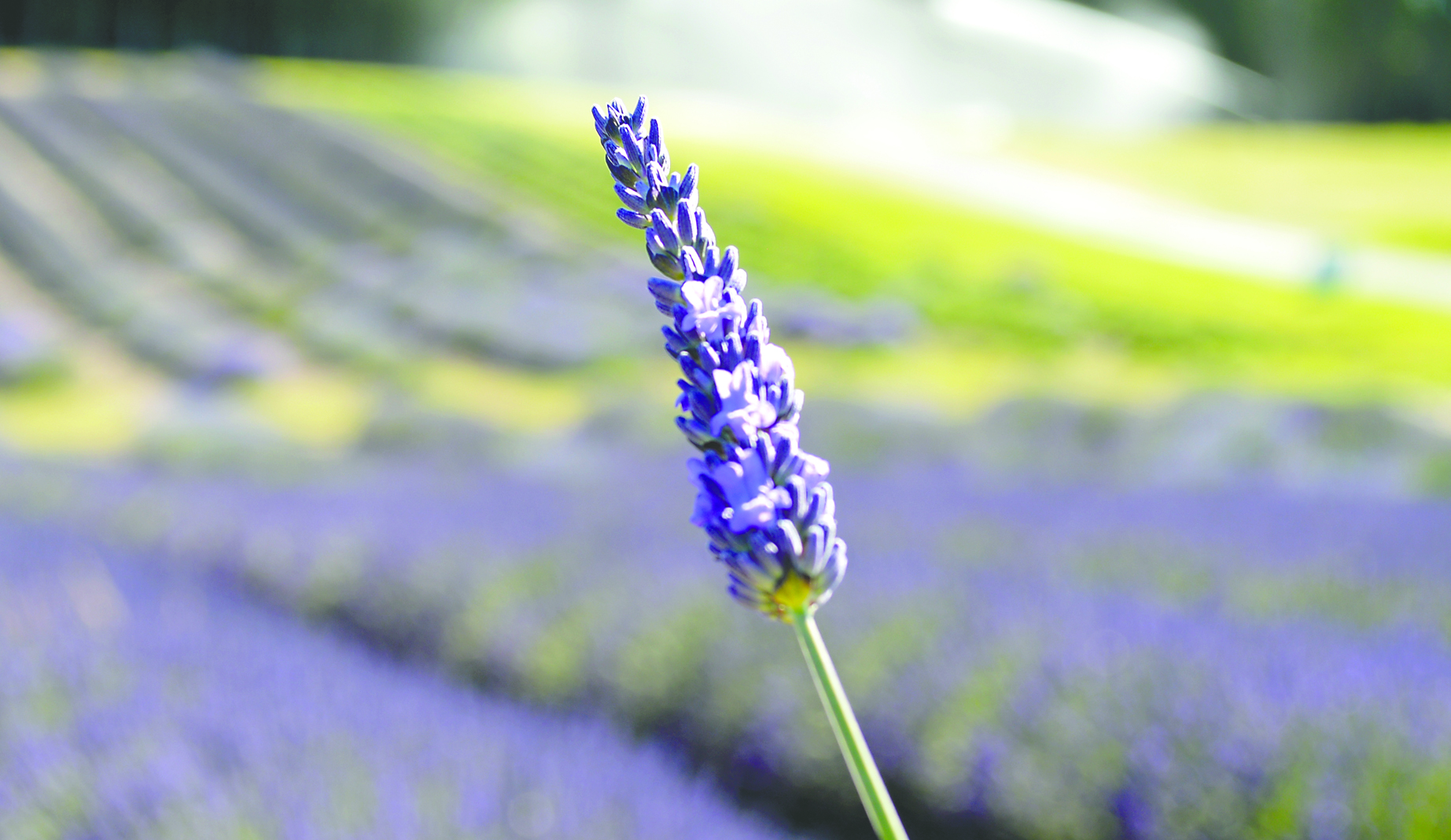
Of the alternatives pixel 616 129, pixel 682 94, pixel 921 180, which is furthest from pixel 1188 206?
pixel 616 129

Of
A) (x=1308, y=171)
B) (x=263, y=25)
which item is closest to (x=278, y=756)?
(x=1308, y=171)

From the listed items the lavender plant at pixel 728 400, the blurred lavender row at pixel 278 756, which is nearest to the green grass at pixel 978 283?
the blurred lavender row at pixel 278 756

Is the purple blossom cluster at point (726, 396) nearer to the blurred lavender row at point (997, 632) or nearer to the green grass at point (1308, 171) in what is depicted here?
the blurred lavender row at point (997, 632)

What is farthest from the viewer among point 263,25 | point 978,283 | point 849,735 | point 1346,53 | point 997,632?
point 263,25

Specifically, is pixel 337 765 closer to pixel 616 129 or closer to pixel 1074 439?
pixel 616 129

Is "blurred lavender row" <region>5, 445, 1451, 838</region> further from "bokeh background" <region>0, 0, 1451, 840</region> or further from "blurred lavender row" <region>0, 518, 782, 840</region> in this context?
"blurred lavender row" <region>0, 518, 782, 840</region>

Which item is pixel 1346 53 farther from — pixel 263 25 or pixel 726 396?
pixel 263 25
